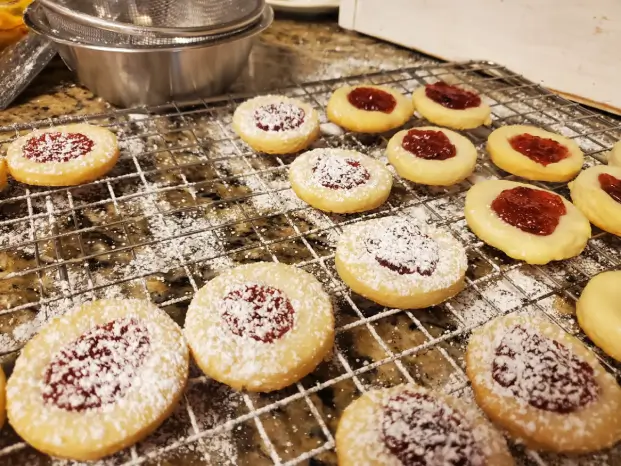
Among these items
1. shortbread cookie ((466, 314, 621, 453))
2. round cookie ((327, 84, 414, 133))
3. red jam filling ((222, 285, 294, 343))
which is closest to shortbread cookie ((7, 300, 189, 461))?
red jam filling ((222, 285, 294, 343))

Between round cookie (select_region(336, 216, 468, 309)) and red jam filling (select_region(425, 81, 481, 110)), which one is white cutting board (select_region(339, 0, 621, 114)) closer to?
red jam filling (select_region(425, 81, 481, 110))

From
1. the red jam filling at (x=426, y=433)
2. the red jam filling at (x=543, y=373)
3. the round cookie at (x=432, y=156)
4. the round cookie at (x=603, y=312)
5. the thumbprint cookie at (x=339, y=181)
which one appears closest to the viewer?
the red jam filling at (x=426, y=433)

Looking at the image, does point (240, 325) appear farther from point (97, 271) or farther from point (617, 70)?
point (617, 70)

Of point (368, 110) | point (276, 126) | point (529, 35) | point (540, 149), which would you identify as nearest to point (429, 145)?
point (368, 110)

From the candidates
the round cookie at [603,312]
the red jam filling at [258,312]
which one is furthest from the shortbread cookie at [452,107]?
the red jam filling at [258,312]

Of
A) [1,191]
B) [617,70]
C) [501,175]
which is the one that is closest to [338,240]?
[501,175]

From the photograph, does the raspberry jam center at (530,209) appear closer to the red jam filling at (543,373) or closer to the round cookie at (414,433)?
the red jam filling at (543,373)
